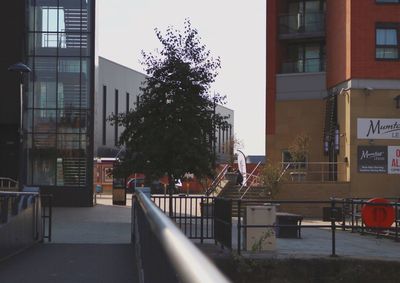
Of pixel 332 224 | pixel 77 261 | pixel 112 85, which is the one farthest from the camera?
pixel 112 85

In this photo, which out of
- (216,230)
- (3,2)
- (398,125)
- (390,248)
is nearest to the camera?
(216,230)

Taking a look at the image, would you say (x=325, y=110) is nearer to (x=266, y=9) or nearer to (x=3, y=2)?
(x=266, y=9)

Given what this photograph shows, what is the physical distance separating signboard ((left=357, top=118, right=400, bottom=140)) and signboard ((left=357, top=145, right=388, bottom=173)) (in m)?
0.59

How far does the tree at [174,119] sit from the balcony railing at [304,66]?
18198mm

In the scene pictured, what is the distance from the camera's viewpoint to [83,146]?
3525 centimetres

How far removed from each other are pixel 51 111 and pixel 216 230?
21907 mm

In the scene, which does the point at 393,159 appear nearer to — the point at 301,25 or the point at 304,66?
the point at 304,66

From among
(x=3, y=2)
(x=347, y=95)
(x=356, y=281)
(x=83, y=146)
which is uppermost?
(x=3, y=2)

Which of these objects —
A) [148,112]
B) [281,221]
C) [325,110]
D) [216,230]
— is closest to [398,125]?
[325,110]

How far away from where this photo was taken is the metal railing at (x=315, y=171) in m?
36.1

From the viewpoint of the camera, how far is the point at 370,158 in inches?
1372

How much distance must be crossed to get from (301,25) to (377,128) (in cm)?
948

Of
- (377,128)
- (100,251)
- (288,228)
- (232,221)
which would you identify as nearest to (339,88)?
Result: (377,128)

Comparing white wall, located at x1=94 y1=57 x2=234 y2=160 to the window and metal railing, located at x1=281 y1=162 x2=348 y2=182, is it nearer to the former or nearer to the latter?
metal railing, located at x1=281 y1=162 x2=348 y2=182
